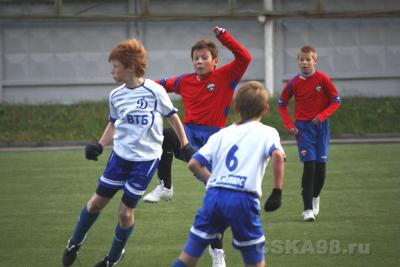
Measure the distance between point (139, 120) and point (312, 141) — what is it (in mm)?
3379

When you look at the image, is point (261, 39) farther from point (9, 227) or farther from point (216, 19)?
point (9, 227)

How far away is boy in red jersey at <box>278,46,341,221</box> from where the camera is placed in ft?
32.2

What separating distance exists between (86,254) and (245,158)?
2.96 meters

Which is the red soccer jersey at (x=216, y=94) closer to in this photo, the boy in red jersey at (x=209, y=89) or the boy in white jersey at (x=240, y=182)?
the boy in red jersey at (x=209, y=89)

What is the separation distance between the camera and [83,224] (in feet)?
23.6

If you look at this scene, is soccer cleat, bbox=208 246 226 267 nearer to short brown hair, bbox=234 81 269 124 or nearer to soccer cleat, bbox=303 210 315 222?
short brown hair, bbox=234 81 269 124

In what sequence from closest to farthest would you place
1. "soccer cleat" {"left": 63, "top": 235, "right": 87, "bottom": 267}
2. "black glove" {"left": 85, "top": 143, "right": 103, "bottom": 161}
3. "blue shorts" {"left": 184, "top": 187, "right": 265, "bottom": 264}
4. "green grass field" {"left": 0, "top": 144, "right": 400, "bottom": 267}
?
1. "blue shorts" {"left": 184, "top": 187, "right": 265, "bottom": 264}
2. "black glove" {"left": 85, "top": 143, "right": 103, "bottom": 161}
3. "soccer cleat" {"left": 63, "top": 235, "right": 87, "bottom": 267}
4. "green grass field" {"left": 0, "top": 144, "right": 400, "bottom": 267}

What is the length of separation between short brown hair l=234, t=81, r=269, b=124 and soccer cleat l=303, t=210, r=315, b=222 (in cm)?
405

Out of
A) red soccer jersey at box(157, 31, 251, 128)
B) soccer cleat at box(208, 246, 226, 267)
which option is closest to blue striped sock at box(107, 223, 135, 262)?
soccer cleat at box(208, 246, 226, 267)

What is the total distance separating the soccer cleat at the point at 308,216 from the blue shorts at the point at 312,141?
25.4 inches

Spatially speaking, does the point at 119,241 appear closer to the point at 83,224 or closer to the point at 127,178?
the point at 83,224

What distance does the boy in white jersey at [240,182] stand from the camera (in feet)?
17.9

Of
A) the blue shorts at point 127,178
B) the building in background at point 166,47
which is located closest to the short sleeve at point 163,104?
the blue shorts at point 127,178

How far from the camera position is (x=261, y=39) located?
86.0ft
